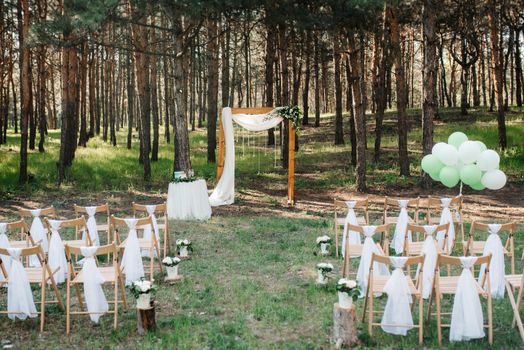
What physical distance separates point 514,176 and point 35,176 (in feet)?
52.7

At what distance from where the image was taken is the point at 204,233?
11367 mm

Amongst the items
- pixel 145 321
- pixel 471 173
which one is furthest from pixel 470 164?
pixel 145 321

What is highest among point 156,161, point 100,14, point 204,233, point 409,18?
point 409,18

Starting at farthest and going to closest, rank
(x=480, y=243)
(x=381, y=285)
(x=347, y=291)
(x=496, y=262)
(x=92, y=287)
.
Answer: (x=480, y=243) < (x=496, y=262) < (x=92, y=287) < (x=381, y=285) < (x=347, y=291)

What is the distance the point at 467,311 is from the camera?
5.38 metres

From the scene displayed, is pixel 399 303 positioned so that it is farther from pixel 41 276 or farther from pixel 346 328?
pixel 41 276

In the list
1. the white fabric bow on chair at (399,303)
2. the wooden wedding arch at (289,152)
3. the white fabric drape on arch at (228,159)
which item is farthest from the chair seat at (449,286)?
the white fabric drape on arch at (228,159)

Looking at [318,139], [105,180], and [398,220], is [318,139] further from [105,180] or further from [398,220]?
[398,220]

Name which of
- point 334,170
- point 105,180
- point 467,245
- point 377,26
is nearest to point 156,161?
point 105,180

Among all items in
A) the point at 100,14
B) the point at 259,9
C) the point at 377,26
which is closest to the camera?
the point at 100,14

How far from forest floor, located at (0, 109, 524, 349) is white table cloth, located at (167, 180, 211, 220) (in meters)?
0.54

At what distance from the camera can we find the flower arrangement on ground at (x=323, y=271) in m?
7.23

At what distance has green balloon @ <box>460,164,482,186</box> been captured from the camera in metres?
8.35

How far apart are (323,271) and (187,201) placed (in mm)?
6248
